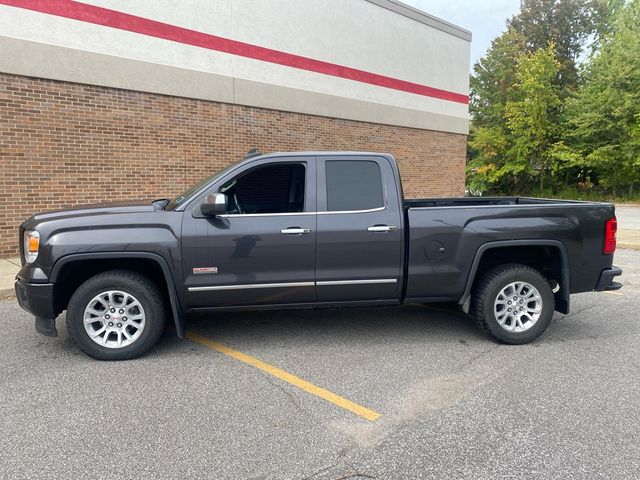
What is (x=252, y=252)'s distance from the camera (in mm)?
3986

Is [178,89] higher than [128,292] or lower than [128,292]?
higher

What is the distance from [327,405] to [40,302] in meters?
2.61

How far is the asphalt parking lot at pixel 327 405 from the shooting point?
2.53 meters

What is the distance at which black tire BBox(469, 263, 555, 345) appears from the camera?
4.32 meters

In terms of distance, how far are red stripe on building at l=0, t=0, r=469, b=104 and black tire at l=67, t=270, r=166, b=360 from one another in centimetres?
684

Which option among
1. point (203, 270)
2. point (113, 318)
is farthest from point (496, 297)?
point (113, 318)

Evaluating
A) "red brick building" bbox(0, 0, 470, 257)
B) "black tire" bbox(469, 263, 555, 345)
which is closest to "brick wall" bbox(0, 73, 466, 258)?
"red brick building" bbox(0, 0, 470, 257)

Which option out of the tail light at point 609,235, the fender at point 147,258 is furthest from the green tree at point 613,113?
the fender at point 147,258

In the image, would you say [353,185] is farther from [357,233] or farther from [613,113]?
[613,113]

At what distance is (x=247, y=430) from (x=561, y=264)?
3395 millimetres

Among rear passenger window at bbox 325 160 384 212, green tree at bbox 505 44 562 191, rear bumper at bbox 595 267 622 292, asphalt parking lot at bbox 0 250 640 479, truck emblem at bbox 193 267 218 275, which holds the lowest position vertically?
asphalt parking lot at bbox 0 250 640 479

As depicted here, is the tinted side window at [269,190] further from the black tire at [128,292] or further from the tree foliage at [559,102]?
the tree foliage at [559,102]

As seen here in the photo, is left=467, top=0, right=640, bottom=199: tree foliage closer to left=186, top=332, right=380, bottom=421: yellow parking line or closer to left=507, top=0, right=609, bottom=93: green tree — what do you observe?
left=507, top=0, right=609, bottom=93: green tree

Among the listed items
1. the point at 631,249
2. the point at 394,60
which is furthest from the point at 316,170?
the point at 394,60
